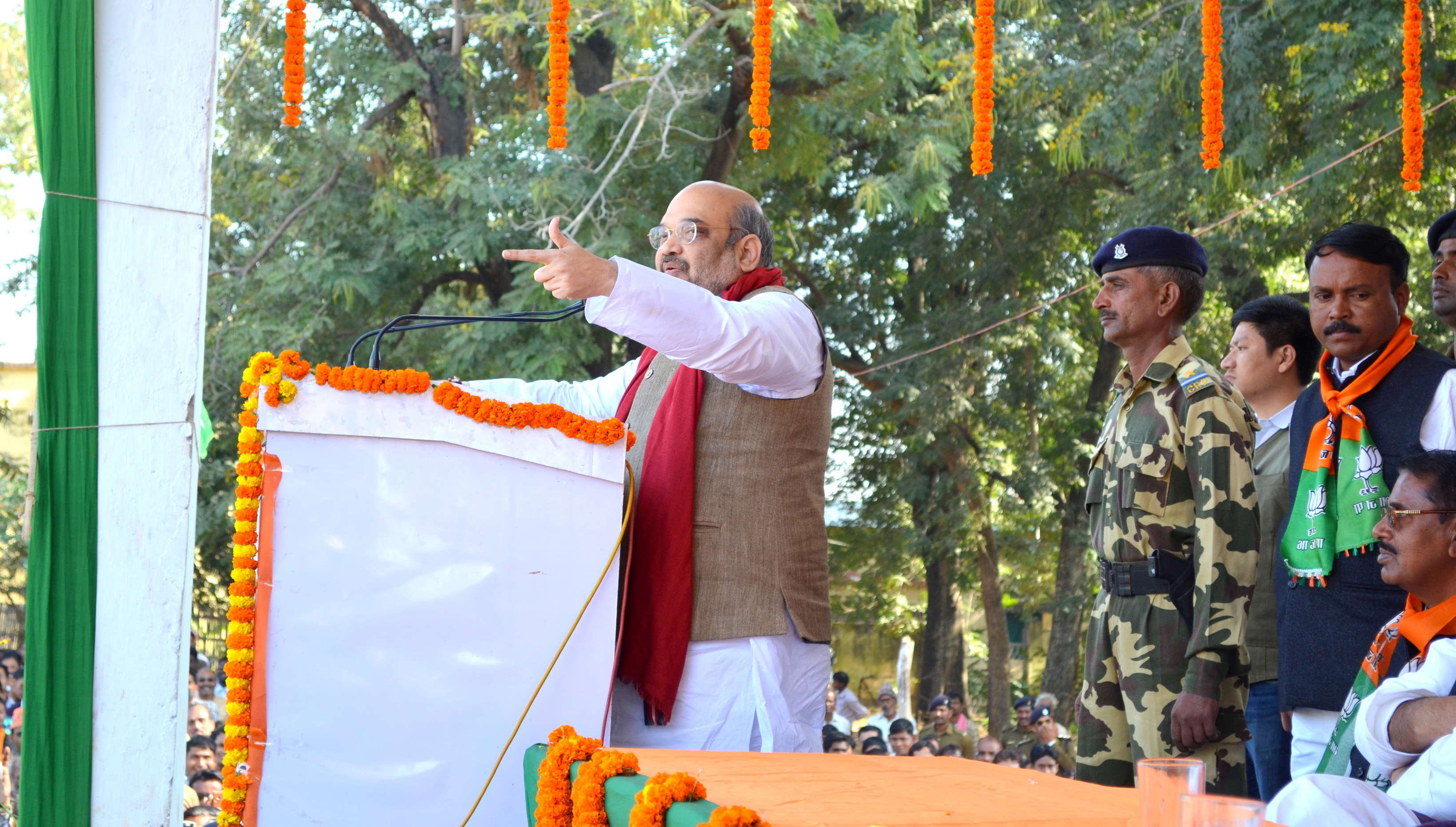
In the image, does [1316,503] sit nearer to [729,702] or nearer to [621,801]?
[729,702]

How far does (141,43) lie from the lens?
2.97 meters

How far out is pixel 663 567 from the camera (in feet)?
8.56

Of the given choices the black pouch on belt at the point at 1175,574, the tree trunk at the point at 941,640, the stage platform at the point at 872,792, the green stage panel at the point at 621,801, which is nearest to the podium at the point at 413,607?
the green stage panel at the point at 621,801

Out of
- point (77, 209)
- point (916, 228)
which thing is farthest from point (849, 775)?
point (916, 228)

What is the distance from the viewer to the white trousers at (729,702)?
260 centimetres

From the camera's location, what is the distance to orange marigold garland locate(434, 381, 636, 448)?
234 centimetres

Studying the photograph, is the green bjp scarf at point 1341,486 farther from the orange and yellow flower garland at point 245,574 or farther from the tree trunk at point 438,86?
the tree trunk at point 438,86

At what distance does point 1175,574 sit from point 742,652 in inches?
42.7

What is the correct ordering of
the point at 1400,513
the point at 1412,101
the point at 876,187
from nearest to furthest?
the point at 1400,513 → the point at 1412,101 → the point at 876,187

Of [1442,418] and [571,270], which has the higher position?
[571,270]

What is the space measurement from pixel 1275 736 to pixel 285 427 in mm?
2824

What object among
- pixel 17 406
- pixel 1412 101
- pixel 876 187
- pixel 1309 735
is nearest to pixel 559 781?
pixel 1309 735

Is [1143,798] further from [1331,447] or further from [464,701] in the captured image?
[1331,447]

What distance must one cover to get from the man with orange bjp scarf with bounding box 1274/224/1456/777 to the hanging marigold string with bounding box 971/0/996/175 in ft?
7.36
